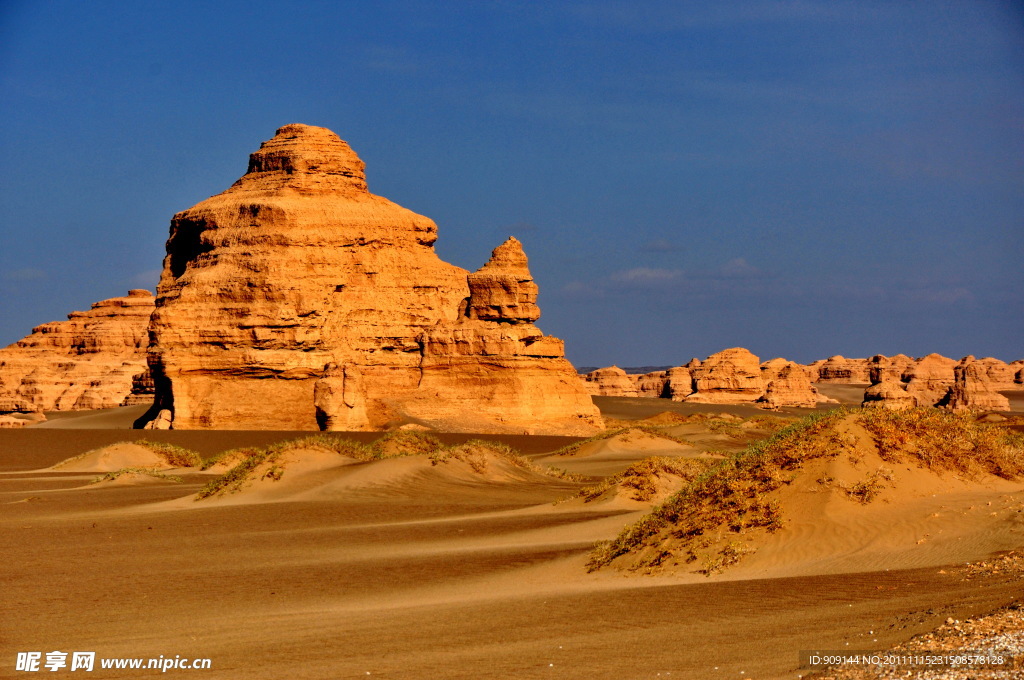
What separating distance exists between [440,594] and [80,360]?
8791cm

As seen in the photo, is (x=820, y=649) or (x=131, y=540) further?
(x=131, y=540)

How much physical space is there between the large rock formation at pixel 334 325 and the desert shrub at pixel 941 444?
1544 inches

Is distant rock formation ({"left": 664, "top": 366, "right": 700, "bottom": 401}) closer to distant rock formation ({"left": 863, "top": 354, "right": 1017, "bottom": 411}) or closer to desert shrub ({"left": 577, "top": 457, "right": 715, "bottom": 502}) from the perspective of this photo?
distant rock formation ({"left": 863, "top": 354, "right": 1017, "bottom": 411})

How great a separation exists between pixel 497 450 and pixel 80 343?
75999 millimetres

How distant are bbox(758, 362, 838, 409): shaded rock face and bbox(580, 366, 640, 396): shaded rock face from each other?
69.0 feet

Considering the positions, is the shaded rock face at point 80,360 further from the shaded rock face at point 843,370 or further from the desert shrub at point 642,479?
the shaded rock face at point 843,370

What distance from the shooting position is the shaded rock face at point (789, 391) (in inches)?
4291

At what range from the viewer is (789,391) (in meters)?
111

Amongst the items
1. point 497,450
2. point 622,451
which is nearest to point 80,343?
point 622,451

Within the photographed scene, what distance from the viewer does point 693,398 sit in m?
114

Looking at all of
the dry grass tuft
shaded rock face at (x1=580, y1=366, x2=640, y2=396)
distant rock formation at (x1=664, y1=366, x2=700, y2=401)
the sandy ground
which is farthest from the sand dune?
shaded rock face at (x1=580, y1=366, x2=640, y2=396)

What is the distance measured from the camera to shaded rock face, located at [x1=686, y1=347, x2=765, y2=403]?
11306cm

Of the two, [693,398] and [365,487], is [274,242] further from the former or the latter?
[693,398]

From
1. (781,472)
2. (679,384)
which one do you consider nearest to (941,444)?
(781,472)
